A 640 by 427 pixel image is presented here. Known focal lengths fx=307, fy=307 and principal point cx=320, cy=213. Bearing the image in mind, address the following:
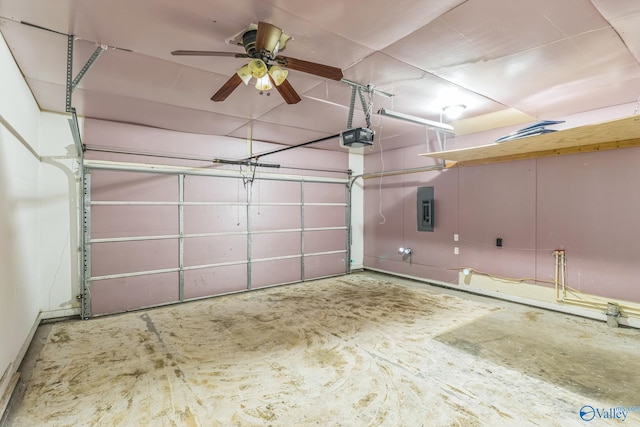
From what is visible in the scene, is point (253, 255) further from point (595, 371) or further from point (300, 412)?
point (595, 371)

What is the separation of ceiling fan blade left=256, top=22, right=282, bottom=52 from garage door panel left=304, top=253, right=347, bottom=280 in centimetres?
466

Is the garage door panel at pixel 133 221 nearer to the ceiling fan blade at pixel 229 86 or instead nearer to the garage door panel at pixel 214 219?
the garage door panel at pixel 214 219

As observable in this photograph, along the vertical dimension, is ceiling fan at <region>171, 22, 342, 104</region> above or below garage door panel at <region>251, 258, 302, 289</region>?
above

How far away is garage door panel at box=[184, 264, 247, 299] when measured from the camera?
490 centimetres

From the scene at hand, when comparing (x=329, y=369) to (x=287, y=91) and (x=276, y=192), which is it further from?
(x=276, y=192)

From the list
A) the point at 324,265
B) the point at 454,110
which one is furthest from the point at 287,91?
the point at 324,265

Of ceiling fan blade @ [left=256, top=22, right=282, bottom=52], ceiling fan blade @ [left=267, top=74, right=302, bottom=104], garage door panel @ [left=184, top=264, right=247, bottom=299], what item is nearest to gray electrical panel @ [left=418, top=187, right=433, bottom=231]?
garage door panel @ [left=184, top=264, right=247, bottom=299]

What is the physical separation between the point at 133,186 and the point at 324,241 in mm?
3627

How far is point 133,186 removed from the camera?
14.6ft

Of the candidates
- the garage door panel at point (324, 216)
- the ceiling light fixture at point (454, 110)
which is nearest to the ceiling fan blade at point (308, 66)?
the ceiling light fixture at point (454, 110)

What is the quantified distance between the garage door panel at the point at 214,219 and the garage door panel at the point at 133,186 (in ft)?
1.19

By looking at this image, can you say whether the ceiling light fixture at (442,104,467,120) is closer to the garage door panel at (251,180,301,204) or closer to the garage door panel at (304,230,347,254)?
the garage door panel at (251,180,301,204)

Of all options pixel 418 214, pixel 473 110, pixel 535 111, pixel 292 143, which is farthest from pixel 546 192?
pixel 292 143

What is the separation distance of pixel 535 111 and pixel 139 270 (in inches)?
229
